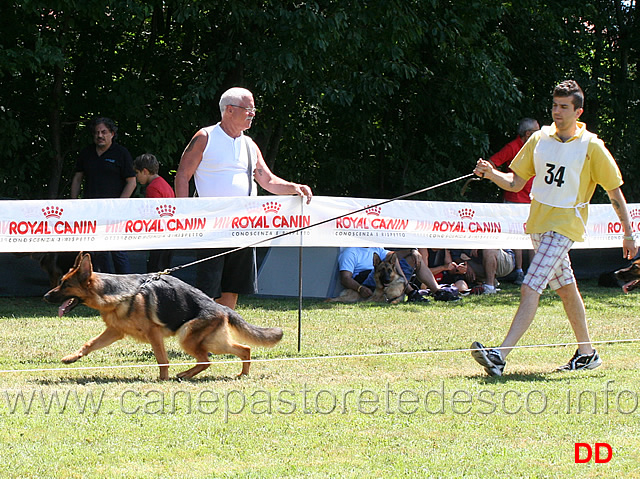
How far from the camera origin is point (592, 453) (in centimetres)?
387

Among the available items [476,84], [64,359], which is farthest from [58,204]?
[476,84]

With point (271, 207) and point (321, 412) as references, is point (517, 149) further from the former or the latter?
point (321, 412)

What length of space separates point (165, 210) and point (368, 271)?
451 centimetres

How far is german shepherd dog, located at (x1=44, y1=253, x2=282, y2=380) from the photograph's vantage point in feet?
18.1

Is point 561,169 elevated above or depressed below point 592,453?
above

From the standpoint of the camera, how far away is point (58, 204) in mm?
6727

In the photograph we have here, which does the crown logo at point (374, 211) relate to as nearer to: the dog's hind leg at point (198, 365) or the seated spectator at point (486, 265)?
the dog's hind leg at point (198, 365)

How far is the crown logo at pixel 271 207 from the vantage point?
676 centimetres

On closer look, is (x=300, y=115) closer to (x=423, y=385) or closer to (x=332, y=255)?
(x=332, y=255)

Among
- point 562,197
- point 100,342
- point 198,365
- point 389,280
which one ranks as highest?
point 562,197

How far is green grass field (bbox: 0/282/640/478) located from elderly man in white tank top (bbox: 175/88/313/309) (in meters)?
0.57

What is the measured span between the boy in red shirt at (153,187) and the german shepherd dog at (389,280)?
8.12 feet

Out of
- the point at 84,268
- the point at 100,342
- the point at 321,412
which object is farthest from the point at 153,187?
the point at 321,412

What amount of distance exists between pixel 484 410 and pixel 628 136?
43.2ft
